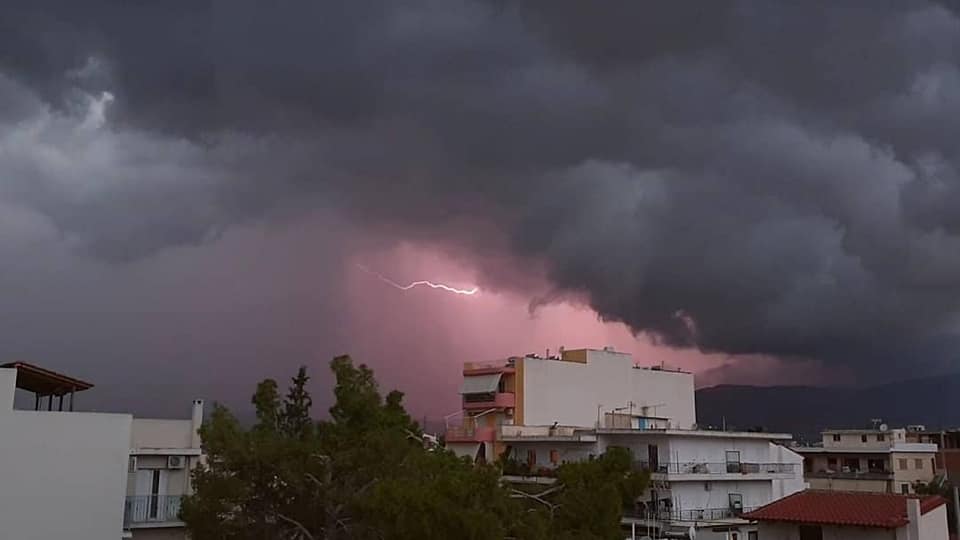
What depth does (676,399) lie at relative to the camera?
2891 inches

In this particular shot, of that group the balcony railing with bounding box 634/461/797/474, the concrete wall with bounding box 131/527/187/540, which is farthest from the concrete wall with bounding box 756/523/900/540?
the concrete wall with bounding box 131/527/187/540

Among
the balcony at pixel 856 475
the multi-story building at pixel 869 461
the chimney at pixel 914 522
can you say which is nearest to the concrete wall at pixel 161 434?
the chimney at pixel 914 522

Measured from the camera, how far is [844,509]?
1379 inches

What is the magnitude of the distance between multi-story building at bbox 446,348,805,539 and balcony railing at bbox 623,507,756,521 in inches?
3.0

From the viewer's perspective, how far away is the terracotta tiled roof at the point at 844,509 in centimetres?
3359

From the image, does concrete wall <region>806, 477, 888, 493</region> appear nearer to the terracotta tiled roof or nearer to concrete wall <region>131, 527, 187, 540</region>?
the terracotta tiled roof

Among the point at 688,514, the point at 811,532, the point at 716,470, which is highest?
the point at 716,470

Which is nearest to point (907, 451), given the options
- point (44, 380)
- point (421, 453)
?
point (421, 453)

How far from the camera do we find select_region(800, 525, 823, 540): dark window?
35094 mm

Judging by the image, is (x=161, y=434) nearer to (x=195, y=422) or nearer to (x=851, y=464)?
(x=195, y=422)

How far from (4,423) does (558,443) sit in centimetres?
3847

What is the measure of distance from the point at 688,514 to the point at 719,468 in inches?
179

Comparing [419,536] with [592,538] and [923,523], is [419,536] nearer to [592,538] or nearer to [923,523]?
[592,538]

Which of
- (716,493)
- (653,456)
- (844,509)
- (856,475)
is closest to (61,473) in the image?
(844,509)
